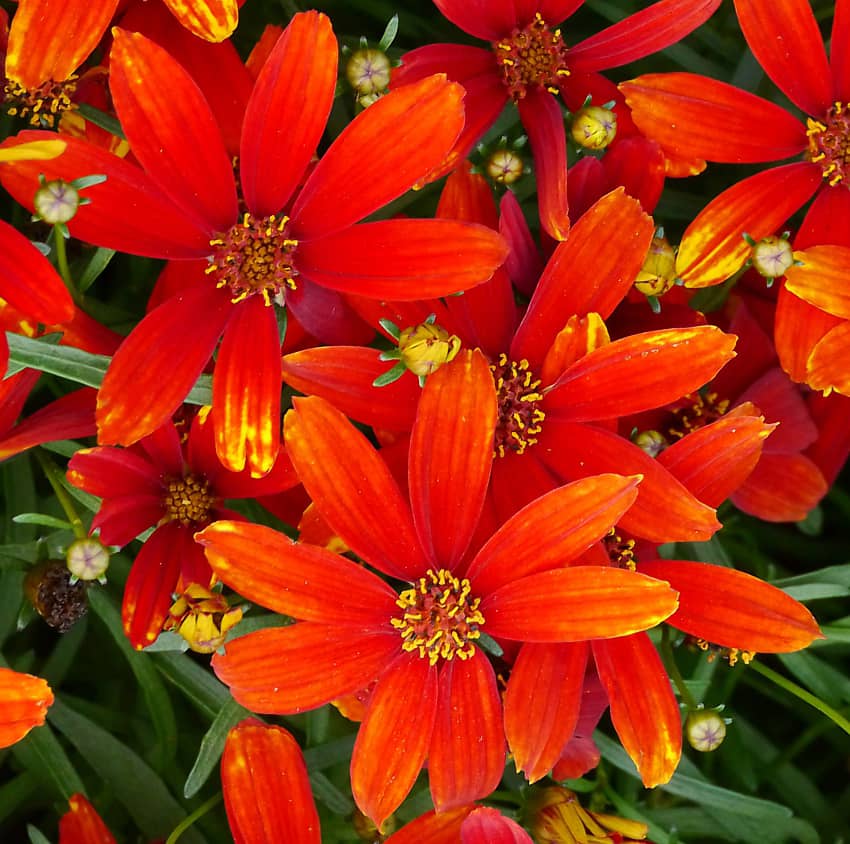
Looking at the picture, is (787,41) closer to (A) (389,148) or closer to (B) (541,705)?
(A) (389,148)

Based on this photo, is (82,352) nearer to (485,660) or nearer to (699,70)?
(485,660)

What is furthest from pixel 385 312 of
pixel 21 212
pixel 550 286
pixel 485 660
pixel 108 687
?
pixel 108 687

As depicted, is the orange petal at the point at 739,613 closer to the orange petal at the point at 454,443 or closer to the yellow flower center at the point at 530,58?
the orange petal at the point at 454,443

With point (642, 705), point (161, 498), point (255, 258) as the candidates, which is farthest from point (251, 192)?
point (642, 705)

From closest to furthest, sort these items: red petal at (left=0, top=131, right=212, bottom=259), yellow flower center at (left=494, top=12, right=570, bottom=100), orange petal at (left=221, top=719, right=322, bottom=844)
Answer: red petal at (left=0, top=131, right=212, bottom=259) → orange petal at (left=221, top=719, right=322, bottom=844) → yellow flower center at (left=494, top=12, right=570, bottom=100)

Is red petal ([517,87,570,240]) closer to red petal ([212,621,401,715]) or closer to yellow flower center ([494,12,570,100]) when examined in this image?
yellow flower center ([494,12,570,100])

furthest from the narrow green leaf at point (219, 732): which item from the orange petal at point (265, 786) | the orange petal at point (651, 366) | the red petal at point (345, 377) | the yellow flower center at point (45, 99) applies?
the yellow flower center at point (45, 99)

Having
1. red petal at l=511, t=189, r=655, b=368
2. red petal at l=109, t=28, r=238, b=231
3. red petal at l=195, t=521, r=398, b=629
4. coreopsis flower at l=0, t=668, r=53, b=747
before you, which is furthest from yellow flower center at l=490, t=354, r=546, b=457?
coreopsis flower at l=0, t=668, r=53, b=747
